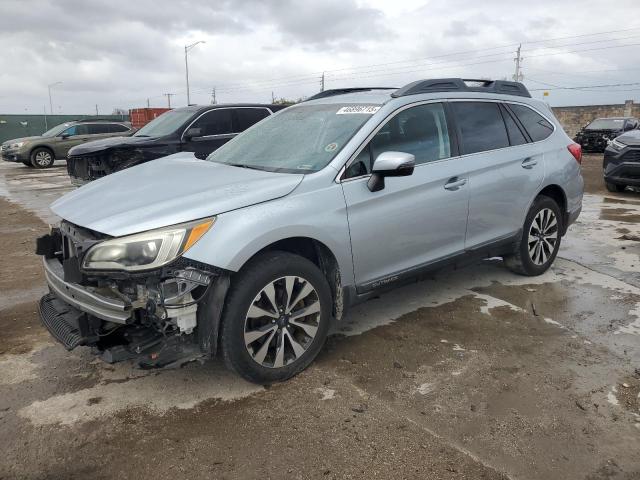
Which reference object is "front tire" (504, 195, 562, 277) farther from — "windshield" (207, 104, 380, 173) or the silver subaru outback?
"windshield" (207, 104, 380, 173)

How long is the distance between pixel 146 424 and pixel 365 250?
1701 millimetres

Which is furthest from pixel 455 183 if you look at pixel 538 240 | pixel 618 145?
pixel 618 145

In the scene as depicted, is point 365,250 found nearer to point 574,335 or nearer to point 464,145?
point 464,145

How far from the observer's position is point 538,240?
5086mm

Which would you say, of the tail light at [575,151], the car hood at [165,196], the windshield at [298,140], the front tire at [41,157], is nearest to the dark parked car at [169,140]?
the windshield at [298,140]

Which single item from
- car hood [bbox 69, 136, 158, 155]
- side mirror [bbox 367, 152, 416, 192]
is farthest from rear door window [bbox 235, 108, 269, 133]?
side mirror [bbox 367, 152, 416, 192]

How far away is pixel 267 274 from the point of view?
9.86 ft

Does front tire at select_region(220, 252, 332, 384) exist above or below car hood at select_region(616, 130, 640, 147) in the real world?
below

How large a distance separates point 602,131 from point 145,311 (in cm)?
2162

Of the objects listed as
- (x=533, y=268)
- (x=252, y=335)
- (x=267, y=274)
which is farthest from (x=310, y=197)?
(x=533, y=268)

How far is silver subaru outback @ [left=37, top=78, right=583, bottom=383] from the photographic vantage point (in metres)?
2.81

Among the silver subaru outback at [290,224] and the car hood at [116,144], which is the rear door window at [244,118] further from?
the silver subaru outback at [290,224]

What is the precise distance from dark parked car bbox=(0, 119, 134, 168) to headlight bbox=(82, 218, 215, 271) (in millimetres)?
16867

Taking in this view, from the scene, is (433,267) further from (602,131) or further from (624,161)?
(602,131)
